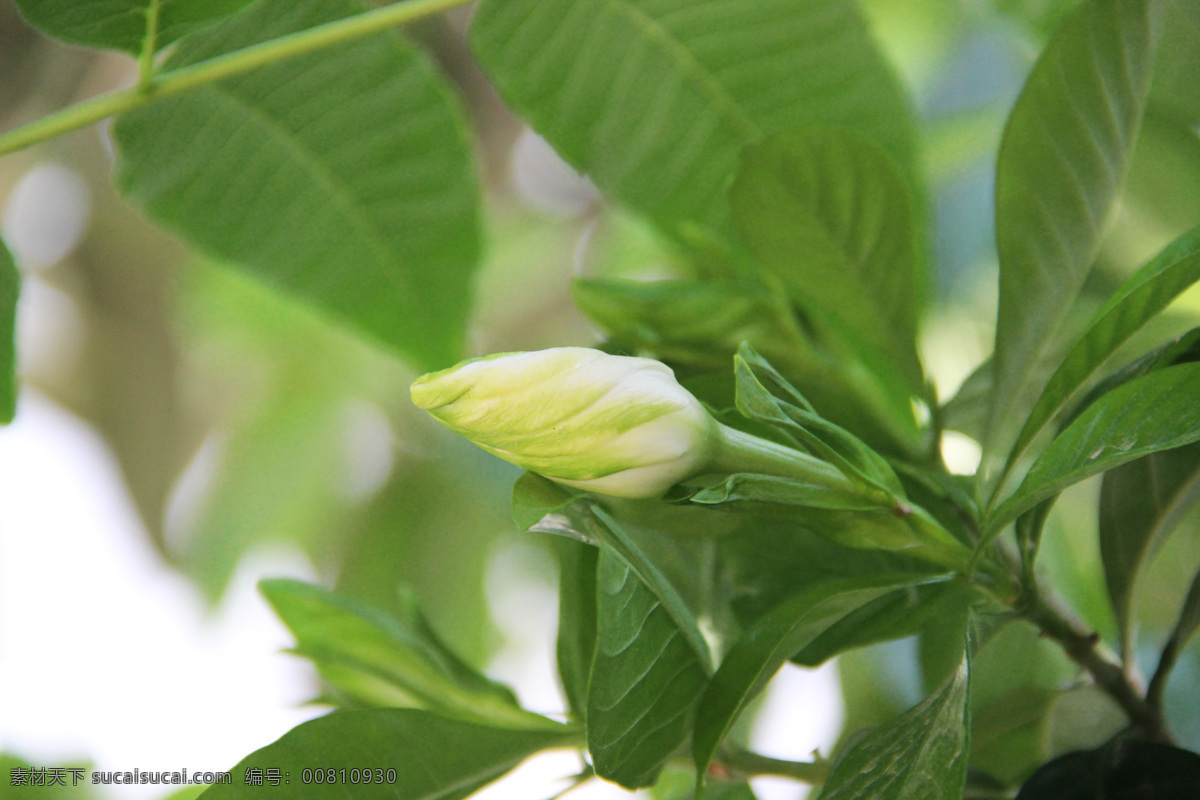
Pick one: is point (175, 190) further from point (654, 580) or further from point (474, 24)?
point (654, 580)

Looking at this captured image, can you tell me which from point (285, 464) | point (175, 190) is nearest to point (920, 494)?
point (175, 190)

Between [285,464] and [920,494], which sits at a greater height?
[285,464]

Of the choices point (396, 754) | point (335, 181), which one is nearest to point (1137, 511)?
point (396, 754)

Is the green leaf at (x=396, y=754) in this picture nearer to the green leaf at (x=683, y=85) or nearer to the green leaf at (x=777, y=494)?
the green leaf at (x=777, y=494)

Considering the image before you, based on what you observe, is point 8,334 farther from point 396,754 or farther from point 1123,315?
point 1123,315

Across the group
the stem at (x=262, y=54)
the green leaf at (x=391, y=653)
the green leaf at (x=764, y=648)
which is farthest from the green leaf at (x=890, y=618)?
the stem at (x=262, y=54)

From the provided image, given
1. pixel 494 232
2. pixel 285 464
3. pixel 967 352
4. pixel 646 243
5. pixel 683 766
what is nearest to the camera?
pixel 683 766
